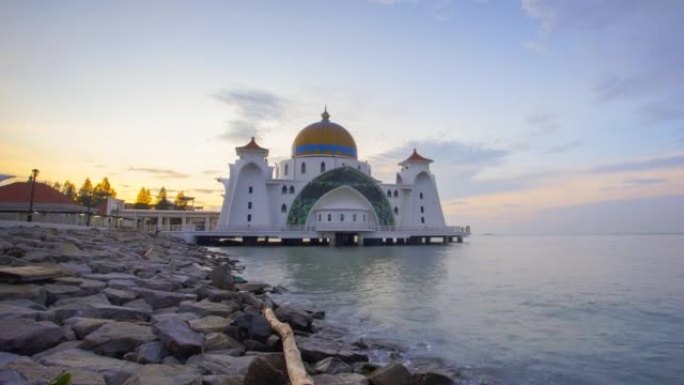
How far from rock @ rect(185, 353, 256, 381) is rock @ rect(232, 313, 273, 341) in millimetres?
1282

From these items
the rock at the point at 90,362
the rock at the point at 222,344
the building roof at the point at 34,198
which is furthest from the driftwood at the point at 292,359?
the building roof at the point at 34,198

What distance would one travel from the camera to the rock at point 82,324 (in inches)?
200

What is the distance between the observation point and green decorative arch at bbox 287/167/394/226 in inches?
2098

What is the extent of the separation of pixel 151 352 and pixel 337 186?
165 ft

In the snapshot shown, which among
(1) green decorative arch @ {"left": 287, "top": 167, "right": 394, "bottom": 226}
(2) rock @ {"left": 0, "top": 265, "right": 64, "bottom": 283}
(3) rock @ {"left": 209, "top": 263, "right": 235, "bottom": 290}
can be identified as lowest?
(3) rock @ {"left": 209, "top": 263, "right": 235, "bottom": 290}

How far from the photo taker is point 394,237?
51.0 metres

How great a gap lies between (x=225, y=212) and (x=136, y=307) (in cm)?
4580

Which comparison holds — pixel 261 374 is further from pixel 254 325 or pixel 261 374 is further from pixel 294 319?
pixel 294 319

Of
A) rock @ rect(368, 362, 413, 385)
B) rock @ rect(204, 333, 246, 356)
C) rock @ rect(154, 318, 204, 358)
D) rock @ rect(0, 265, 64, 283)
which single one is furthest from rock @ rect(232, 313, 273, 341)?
rock @ rect(0, 265, 64, 283)

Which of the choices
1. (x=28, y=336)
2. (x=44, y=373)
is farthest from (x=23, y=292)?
(x=44, y=373)

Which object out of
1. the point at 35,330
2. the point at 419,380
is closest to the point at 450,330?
the point at 419,380

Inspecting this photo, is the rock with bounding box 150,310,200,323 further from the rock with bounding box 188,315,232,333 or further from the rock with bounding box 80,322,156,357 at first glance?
the rock with bounding box 80,322,156,357

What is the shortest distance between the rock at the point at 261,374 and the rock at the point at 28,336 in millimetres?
2140

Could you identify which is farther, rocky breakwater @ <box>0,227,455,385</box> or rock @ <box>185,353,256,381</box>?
rock @ <box>185,353,256,381</box>
